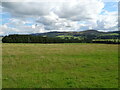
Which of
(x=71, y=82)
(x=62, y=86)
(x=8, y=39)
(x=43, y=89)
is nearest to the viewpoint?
(x=43, y=89)

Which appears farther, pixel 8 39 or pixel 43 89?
pixel 8 39

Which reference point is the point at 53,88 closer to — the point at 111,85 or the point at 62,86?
the point at 62,86

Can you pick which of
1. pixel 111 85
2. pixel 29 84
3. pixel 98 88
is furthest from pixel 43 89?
pixel 111 85

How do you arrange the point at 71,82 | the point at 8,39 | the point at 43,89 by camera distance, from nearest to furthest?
the point at 43,89, the point at 71,82, the point at 8,39

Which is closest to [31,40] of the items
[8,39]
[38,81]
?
[8,39]

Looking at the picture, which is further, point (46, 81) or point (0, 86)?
point (46, 81)

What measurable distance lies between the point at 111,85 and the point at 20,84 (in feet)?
20.3

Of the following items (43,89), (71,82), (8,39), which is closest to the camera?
(43,89)

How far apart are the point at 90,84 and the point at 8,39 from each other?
128 meters

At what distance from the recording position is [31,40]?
128 m

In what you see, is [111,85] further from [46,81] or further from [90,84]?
[46,81]

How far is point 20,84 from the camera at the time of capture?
8.73 meters

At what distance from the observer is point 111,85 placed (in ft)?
29.0

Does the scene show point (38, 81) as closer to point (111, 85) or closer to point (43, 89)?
point (43, 89)
